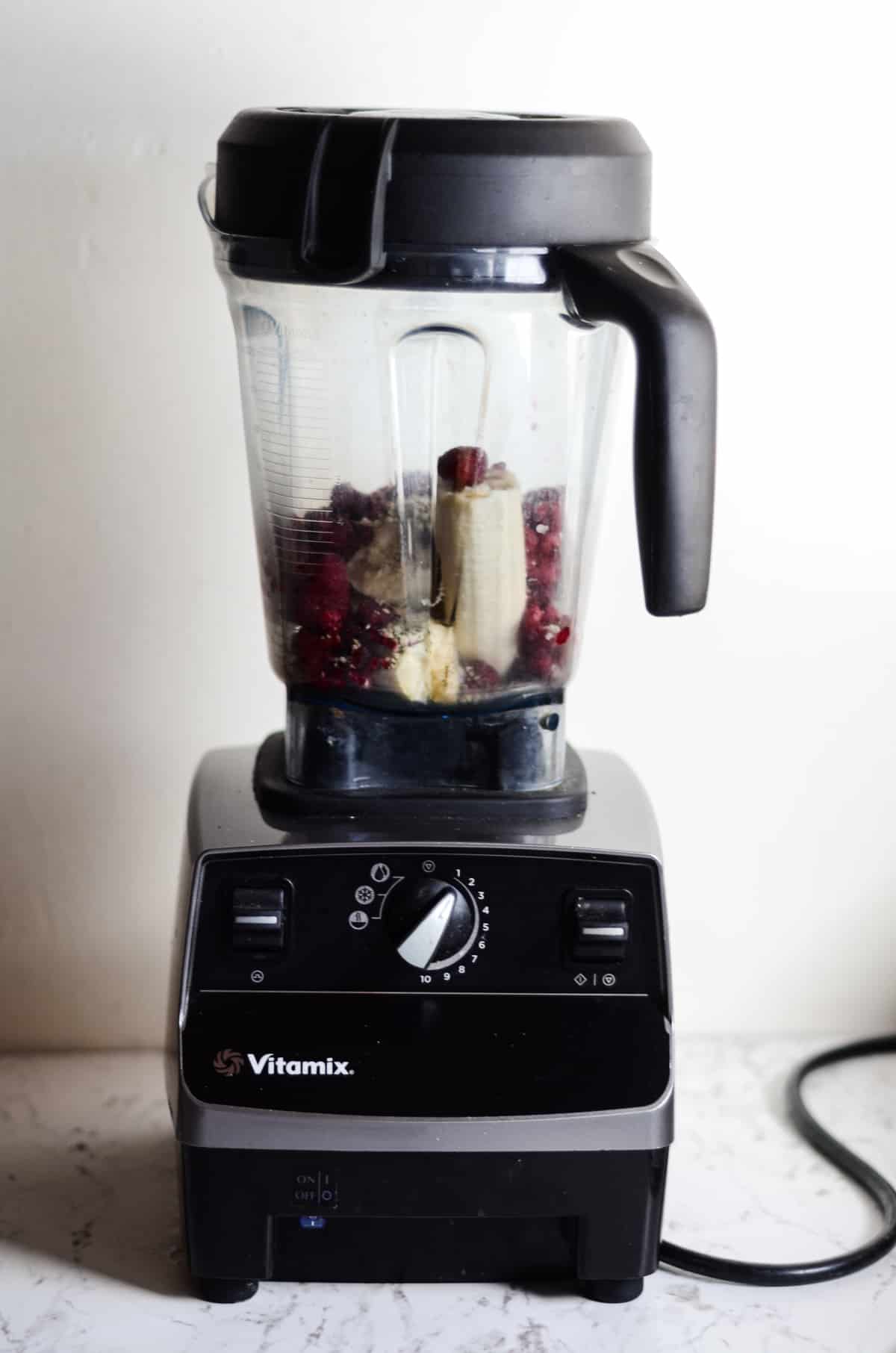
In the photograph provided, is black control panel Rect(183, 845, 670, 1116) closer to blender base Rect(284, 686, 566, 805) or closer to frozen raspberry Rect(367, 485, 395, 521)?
blender base Rect(284, 686, 566, 805)

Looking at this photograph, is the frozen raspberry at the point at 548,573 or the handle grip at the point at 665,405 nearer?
the handle grip at the point at 665,405

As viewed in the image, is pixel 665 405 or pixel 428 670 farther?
pixel 428 670

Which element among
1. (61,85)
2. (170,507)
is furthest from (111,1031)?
(61,85)

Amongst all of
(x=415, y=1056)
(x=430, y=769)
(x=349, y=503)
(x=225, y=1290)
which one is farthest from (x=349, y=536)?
(x=225, y=1290)

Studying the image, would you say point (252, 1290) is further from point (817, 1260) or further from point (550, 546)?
point (550, 546)

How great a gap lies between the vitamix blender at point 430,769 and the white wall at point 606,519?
187 mm

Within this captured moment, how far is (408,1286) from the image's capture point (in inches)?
31.2

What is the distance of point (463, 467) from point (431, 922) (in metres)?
0.22

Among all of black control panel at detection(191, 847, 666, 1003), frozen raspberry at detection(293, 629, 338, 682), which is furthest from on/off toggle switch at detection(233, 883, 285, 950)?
frozen raspberry at detection(293, 629, 338, 682)

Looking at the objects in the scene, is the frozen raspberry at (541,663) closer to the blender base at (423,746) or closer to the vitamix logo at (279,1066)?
the blender base at (423,746)

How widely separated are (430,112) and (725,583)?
0.39 m

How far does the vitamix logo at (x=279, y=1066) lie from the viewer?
28.2 inches

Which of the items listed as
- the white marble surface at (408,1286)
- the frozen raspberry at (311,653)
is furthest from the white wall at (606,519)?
the frozen raspberry at (311,653)

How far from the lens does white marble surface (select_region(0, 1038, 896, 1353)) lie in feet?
2.47
